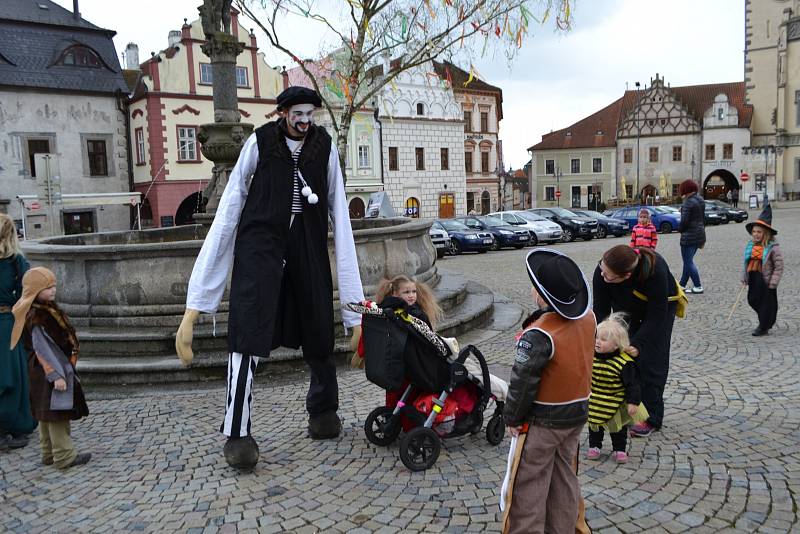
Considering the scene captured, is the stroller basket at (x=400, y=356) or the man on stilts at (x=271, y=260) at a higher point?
the man on stilts at (x=271, y=260)

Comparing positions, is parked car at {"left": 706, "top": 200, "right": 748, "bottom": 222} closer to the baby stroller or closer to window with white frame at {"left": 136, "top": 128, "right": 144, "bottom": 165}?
window with white frame at {"left": 136, "top": 128, "right": 144, "bottom": 165}

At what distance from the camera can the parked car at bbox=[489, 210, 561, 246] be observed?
2694cm

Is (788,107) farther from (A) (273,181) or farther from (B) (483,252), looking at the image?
(A) (273,181)

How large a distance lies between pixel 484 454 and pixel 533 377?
5.37 feet

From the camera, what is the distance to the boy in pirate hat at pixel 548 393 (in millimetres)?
3146

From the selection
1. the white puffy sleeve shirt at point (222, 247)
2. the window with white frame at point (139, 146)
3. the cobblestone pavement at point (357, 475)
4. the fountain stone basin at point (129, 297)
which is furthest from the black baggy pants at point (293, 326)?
the window with white frame at point (139, 146)

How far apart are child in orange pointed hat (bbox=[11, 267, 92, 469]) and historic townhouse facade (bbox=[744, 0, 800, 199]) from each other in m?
58.6

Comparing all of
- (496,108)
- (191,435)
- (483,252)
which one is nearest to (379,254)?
(191,435)

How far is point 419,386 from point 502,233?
21157 mm

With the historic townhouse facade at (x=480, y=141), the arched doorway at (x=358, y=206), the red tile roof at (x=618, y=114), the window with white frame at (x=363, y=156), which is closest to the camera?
the arched doorway at (x=358, y=206)

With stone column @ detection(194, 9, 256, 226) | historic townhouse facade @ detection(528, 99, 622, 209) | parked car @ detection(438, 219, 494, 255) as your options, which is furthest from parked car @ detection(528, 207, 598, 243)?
historic townhouse facade @ detection(528, 99, 622, 209)

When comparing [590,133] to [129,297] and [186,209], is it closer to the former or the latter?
[186,209]

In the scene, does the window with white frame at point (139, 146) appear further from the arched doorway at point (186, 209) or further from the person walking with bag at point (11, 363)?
the person walking with bag at point (11, 363)

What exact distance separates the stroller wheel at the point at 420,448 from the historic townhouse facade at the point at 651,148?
55089 mm
